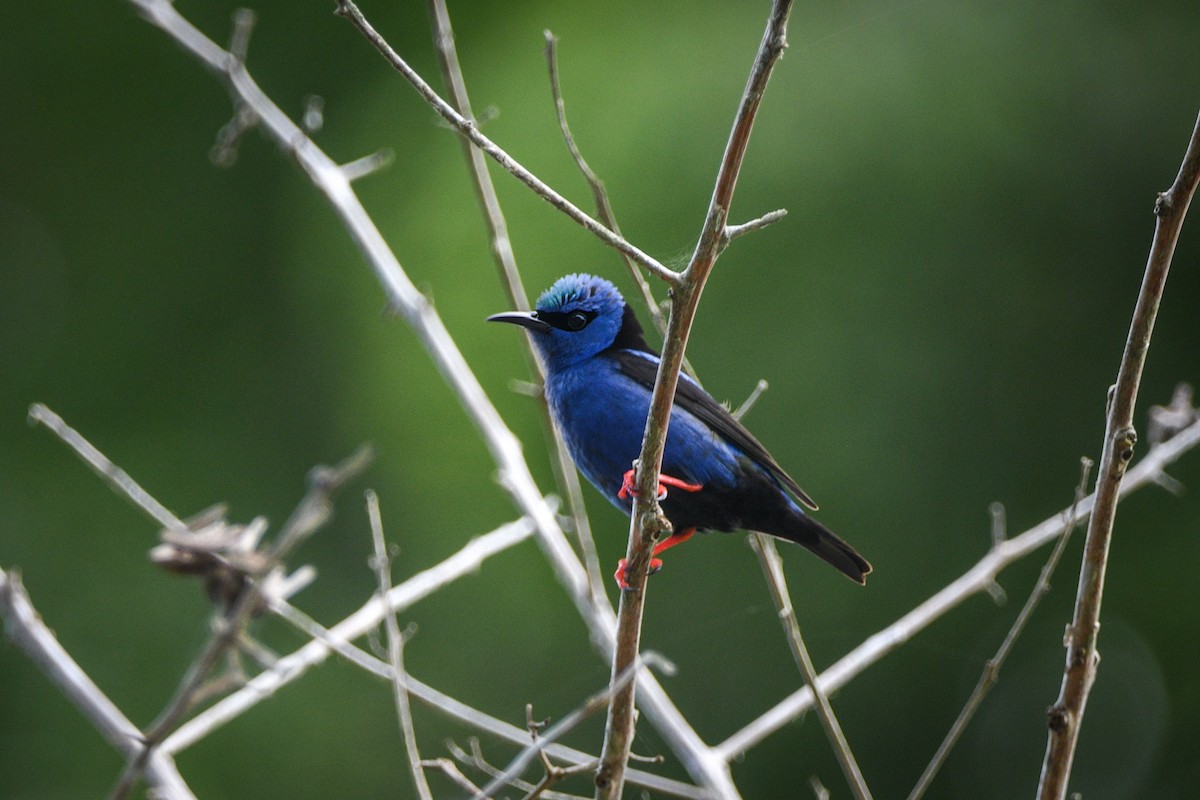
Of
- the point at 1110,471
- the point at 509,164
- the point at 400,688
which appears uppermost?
the point at 509,164

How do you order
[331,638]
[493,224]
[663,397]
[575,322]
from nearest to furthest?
[663,397] → [331,638] → [493,224] → [575,322]

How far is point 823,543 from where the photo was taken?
387 cm

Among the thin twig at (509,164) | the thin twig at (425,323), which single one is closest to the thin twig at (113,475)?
the thin twig at (425,323)

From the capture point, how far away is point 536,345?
4.41m

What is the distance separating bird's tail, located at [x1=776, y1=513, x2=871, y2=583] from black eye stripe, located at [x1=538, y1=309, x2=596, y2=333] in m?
0.97

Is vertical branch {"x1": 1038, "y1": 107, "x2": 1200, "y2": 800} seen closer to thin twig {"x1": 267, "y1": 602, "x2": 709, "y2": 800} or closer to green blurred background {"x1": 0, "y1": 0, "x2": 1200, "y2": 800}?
thin twig {"x1": 267, "y1": 602, "x2": 709, "y2": 800}

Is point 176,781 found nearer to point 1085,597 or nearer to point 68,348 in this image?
point 1085,597

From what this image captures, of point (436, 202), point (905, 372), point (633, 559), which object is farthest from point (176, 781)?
point (436, 202)

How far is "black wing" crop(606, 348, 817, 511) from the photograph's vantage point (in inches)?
153

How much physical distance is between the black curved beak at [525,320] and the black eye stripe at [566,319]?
0.14ft

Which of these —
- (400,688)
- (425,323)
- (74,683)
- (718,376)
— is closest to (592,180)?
(425,323)

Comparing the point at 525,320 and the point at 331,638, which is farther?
the point at 525,320

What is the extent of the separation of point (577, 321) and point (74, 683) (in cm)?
207

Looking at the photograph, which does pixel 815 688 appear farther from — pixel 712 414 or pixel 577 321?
pixel 577 321
